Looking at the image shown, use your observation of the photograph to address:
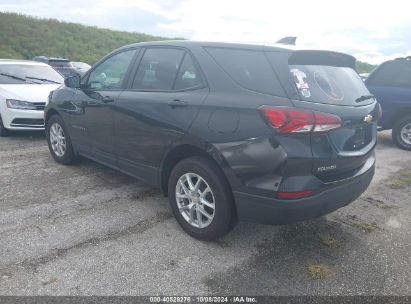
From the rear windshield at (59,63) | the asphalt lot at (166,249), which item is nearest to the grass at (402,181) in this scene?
the asphalt lot at (166,249)

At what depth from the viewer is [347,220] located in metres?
3.98

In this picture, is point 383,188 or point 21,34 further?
point 21,34

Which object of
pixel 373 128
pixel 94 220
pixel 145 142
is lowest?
pixel 94 220

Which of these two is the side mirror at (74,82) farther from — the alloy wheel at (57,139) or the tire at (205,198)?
the tire at (205,198)

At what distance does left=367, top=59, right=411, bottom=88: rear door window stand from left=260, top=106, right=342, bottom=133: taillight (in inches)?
222

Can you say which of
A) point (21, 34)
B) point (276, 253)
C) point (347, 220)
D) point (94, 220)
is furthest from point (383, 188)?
point (21, 34)

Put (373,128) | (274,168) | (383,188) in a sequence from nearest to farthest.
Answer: (274,168), (373,128), (383,188)

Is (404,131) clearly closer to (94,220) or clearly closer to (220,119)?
(220,119)

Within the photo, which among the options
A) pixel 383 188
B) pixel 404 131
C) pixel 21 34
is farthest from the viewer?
pixel 21 34

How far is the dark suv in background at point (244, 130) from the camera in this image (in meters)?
2.84

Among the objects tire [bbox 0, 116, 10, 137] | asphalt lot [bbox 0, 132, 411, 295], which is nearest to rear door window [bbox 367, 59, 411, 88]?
asphalt lot [bbox 0, 132, 411, 295]

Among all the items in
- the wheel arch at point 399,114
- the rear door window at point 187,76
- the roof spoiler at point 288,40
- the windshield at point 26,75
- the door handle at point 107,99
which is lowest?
the wheel arch at point 399,114

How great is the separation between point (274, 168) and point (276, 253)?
0.93 meters

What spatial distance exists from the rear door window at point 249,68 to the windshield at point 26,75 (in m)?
5.97
